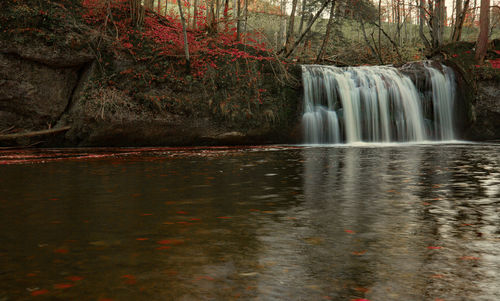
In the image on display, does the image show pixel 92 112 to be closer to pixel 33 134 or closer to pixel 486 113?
pixel 33 134

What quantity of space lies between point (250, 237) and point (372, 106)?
17219 mm

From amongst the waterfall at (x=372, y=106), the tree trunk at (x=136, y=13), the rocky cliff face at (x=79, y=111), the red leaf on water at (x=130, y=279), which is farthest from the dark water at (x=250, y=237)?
the tree trunk at (x=136, y=13)

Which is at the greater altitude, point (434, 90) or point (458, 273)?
point (434, 90)

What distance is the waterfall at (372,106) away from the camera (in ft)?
65.8

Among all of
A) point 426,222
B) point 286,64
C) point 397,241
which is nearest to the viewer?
point 397,241

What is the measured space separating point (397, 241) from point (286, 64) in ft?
55.9

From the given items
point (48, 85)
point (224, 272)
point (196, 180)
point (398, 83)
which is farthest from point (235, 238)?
point (398, 83)

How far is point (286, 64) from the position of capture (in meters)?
20.7

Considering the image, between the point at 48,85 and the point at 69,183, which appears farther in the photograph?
the point at 48,85

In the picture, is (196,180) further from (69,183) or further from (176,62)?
(176,62)

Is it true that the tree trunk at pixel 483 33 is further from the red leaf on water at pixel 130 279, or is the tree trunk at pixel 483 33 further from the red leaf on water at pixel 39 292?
the red leaf on water at pixel 39 292

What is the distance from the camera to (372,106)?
67.7 ft

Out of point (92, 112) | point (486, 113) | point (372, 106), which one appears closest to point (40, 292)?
point (92, 112)

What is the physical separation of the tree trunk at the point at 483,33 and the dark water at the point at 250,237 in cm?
1667
